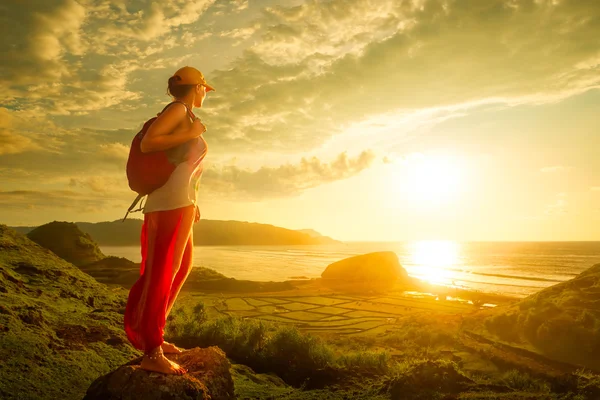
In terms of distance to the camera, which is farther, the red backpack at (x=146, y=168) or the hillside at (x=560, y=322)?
the hillside at (x=560, y=322)

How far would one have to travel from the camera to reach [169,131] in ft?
11.1

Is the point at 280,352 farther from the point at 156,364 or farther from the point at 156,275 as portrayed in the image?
the point at 156,275

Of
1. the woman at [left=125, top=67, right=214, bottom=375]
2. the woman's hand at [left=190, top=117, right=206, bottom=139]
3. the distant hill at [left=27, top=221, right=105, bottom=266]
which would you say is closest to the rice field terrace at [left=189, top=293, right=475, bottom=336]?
the distant hill at [left=27, top=221, right=105, bottom=266]

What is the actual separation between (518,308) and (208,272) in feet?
95.4

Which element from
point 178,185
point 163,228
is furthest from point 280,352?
point 178,185

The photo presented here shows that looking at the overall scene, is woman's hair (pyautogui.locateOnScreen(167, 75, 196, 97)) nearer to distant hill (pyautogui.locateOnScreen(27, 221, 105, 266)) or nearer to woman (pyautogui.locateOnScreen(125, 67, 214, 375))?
woman (pyautogui.locateOnScreen(125, 67, 214, 375))

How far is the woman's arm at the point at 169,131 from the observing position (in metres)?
3.29

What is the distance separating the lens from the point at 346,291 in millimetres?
38125

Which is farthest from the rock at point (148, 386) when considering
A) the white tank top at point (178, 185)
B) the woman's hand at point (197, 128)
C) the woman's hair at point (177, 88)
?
the woman's hair at point (177, 88)

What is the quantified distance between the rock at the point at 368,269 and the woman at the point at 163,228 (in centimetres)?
4672

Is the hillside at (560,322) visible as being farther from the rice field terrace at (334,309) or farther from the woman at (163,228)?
the woman at (163,228)

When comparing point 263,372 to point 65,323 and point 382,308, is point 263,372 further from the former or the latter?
point 382,308

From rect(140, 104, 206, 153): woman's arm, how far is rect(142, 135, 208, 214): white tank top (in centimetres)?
12

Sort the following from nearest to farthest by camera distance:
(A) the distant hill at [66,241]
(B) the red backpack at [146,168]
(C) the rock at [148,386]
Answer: (C) the rock at [148,386], (B) the red backpack at [146,168], (A) the distant hill at [66,241]
